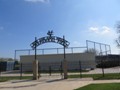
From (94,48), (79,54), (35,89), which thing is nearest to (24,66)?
(79,54)

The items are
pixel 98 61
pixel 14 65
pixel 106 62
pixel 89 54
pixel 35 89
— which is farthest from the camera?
pixel 14 65

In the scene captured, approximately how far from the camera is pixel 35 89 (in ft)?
59.4

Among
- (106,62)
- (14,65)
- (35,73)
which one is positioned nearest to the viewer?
(35,73)

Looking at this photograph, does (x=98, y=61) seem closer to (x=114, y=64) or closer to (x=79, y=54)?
(x=114, y=64)

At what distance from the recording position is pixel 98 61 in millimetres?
52969

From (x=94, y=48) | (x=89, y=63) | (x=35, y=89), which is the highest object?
(x=94, y=48)

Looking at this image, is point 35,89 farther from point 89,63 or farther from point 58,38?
point 89,63

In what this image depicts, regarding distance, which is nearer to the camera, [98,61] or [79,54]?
[79,54]

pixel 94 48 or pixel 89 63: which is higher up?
pixel 94 48

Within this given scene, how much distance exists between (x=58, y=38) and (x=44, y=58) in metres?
20.1

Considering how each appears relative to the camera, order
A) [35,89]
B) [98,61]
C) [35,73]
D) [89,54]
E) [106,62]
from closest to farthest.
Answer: [35,89] < [35,73] < [89,54] < [106,62] < [98,61]

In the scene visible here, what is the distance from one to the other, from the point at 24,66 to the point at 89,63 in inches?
495

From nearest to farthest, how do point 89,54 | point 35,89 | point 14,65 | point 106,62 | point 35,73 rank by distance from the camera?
point 35,89
point 35,73
point 89,54
point 106,62
point 14,65

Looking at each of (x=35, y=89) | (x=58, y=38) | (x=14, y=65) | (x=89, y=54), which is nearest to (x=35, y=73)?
(x=58, y=38)
